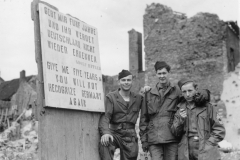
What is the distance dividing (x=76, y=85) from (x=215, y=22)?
10492mm

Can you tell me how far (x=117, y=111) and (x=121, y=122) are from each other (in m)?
0.17

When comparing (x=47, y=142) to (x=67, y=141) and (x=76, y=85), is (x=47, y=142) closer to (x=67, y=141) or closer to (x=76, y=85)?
(x=67, y=141)

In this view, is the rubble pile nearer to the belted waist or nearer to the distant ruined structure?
the distant ruined structure

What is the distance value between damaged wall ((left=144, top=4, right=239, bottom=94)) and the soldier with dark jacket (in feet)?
29.4

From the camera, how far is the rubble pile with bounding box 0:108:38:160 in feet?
37.9

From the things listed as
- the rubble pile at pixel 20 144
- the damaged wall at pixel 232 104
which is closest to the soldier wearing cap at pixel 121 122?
the rubble pile at pixel 20 144

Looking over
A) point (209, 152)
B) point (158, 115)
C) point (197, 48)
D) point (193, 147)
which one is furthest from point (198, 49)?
point (209, 152)

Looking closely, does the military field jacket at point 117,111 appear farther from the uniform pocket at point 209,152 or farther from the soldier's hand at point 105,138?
the uniform pocket at point 209,152

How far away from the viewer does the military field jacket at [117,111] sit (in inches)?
219

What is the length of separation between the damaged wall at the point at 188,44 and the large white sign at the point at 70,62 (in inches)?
364

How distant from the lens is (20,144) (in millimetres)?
14641

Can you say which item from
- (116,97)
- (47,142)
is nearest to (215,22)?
(116,97)

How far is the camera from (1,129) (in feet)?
70.4

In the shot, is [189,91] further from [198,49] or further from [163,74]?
[198,49]
